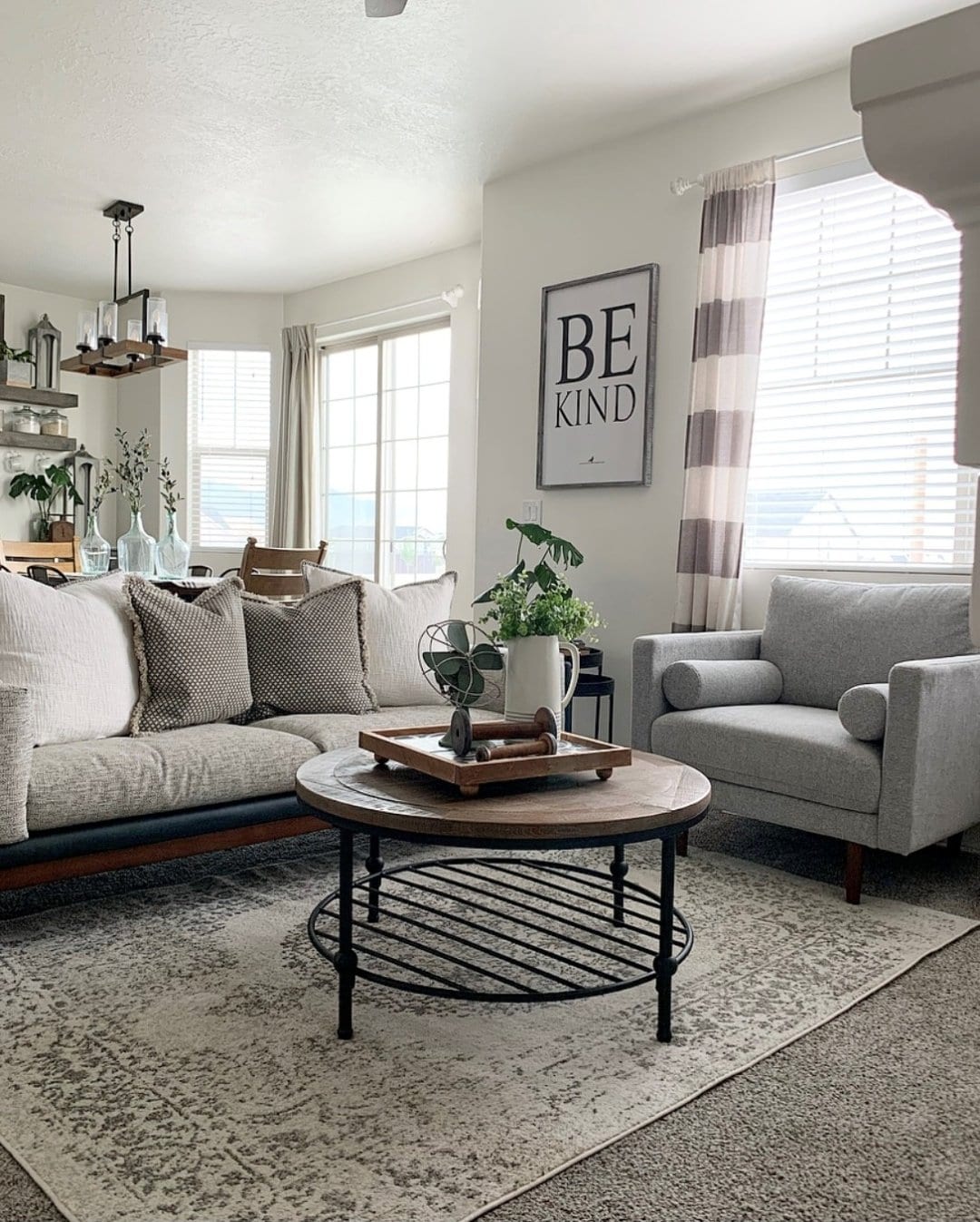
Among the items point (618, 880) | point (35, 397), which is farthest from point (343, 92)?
point (35, 397)

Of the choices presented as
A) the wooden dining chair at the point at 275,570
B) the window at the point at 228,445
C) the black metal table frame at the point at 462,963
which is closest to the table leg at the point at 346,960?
the black metal table frame at the point at 462,963

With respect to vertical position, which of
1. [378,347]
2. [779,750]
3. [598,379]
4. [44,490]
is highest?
[378,347]

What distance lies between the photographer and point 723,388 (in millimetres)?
4039

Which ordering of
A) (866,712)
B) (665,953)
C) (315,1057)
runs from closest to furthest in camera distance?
Result: 1. (315,1057)
2. (665,953)
3. (866,712)

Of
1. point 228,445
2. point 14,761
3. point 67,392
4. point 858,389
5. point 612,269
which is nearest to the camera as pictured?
point 14,761

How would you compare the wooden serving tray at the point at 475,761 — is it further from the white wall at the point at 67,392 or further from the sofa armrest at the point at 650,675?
the white wall at the point at 67,392

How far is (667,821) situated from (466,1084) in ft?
1.88

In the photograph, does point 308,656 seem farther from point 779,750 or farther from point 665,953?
point 665,953

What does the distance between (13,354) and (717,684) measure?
588 centimetres

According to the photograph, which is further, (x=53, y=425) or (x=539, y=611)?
(x=53, y=425)

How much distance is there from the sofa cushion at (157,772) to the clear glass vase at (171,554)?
2020 millimetres

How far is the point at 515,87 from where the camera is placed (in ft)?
13.1

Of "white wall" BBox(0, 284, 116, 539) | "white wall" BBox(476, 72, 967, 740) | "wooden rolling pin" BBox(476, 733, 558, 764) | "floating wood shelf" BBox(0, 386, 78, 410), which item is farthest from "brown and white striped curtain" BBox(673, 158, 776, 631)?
"white wall" BBox(0, 284, 116, 539)

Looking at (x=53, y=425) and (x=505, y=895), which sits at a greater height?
(x=53, y=425)
